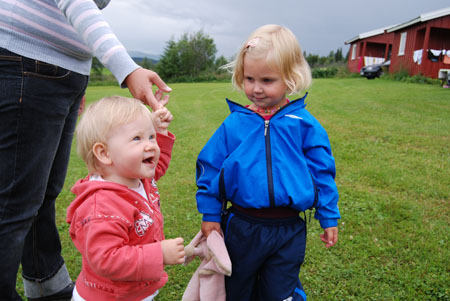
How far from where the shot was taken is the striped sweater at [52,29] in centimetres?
148

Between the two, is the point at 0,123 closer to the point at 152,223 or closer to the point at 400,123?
the point at 152,223

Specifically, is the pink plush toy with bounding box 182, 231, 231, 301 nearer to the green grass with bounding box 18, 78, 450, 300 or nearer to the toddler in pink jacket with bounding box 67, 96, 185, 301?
the toddler in pink jacket with bounding box 67, 96, 185, 301

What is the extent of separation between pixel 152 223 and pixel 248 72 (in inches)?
37.6

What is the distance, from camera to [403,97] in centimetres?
1104

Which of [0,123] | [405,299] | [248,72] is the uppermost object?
[248,72]

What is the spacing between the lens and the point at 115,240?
1.31m

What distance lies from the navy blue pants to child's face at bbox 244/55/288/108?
661 millimetres

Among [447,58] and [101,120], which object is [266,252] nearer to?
[101,120]

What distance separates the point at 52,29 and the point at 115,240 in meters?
1.00

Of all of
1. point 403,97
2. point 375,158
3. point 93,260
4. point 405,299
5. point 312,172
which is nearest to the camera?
point 93,260

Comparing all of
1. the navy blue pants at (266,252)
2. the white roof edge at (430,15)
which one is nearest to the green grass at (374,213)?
the navy blue pants at (266,252)

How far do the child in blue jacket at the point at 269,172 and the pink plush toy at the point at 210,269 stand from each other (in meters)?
0.09

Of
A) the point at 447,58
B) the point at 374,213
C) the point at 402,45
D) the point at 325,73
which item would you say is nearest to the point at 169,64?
the point at 325,73

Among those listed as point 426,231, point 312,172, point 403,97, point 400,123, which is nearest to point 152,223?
point 312,172
